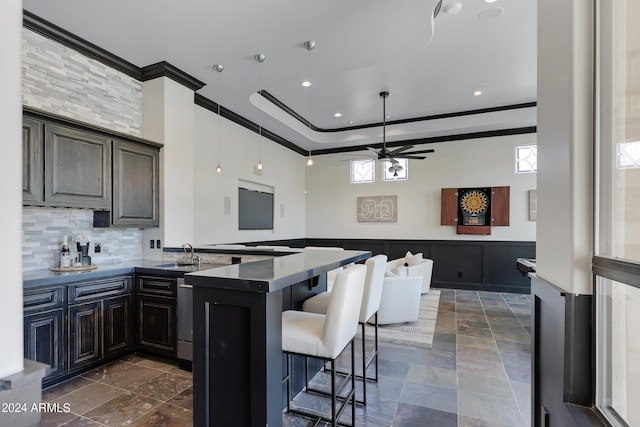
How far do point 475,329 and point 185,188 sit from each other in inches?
169

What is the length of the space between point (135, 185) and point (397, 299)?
3567mm

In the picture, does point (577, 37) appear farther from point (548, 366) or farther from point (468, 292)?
point (468, 292)

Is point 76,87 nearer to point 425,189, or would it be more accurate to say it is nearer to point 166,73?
point 166,73

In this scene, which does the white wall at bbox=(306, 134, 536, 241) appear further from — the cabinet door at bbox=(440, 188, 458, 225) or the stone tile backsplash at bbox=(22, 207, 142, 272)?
the stone tile backsplash at bbox=(22, 207, 142, 272)

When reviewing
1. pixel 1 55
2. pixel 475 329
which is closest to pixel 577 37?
pixel 1 55

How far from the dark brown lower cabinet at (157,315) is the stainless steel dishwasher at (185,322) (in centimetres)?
10

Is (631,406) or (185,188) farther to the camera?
(185,188)

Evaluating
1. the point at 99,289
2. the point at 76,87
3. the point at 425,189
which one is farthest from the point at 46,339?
the point at 425,189

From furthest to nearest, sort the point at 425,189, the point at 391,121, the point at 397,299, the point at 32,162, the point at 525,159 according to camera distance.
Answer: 1. the point at 425,189
2. the point at 391,121
3. the point at 525,159
4. the point at 397,299
5. the point at 32,162

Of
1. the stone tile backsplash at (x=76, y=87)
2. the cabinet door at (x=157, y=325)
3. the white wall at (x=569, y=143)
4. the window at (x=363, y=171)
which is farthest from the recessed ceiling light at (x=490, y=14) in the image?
the window at (x=363, y=171)

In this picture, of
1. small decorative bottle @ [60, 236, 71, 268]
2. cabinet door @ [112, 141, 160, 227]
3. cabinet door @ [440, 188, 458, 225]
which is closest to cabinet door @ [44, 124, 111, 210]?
cabinet door @ [112, 141, 160, 227]

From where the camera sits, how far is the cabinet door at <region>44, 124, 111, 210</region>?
2871mm

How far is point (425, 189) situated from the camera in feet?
23.9

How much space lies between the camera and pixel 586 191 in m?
1.02
